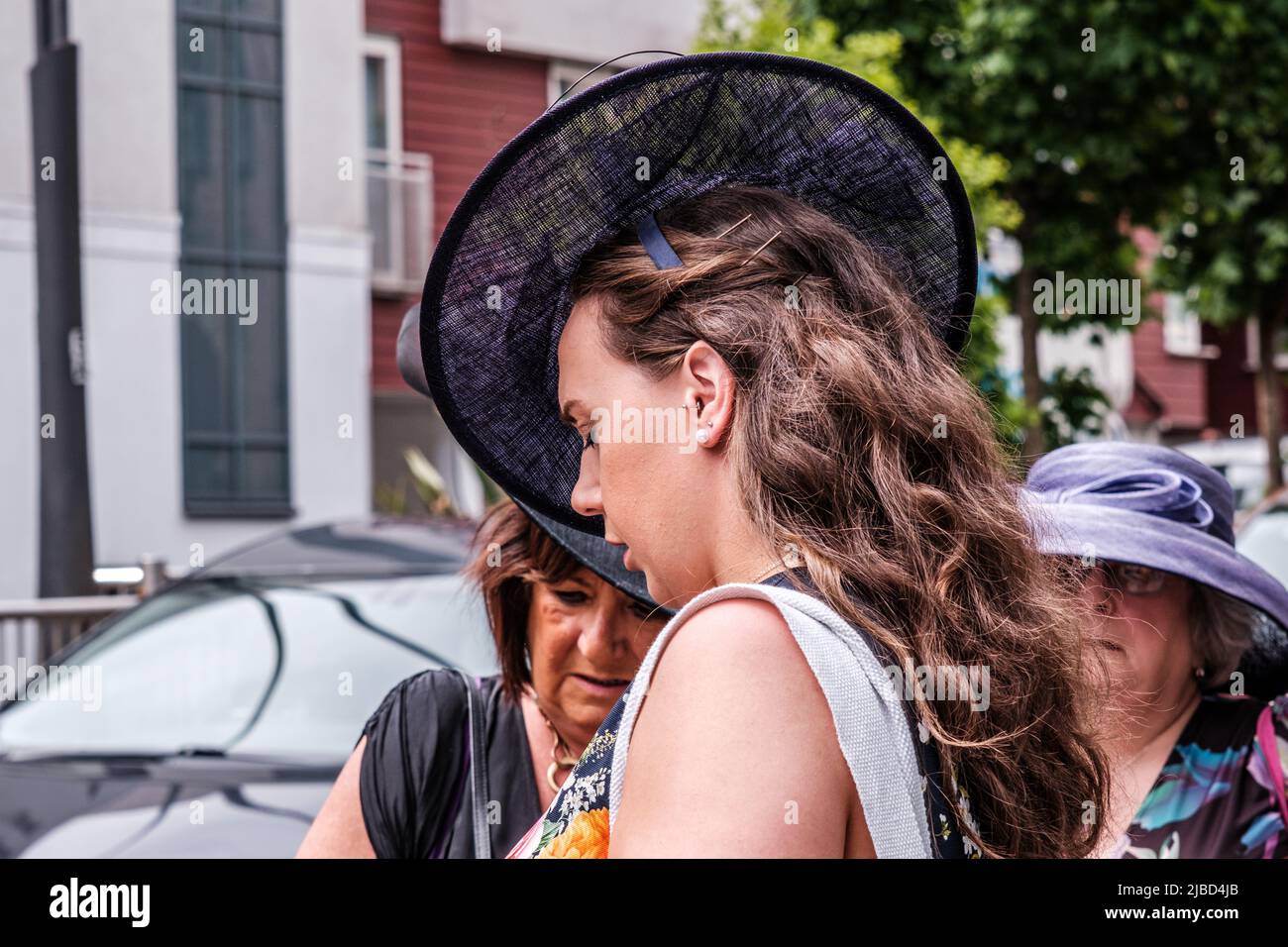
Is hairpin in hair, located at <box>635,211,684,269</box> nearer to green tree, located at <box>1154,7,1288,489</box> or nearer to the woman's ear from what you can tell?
the woman's ear

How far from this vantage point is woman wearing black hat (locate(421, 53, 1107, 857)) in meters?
1.02

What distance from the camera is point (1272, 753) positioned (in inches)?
93.8

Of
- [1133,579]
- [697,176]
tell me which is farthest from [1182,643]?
[697,176]

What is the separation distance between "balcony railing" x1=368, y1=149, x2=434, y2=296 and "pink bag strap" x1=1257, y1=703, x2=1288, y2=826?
1265 centimetres

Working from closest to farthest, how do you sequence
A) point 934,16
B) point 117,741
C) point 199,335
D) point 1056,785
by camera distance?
point 1056,785 < point 117,741 < point 934,16 < point 199,335

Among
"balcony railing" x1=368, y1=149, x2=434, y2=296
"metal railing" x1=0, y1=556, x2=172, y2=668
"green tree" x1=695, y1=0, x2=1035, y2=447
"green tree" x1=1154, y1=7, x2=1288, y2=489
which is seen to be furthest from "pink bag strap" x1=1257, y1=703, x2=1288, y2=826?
"balcony railing" x1=368, y1=149, x2=434, y2=296

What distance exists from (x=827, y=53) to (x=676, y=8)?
28.2ft

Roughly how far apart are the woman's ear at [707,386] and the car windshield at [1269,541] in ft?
12.9

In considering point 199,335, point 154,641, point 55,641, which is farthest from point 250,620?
point 199,335

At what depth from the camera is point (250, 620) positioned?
4023mm

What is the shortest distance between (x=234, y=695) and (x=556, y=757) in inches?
78.6

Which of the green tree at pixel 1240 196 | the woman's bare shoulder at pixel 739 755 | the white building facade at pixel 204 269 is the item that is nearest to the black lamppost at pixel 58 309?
the green tree at pixel 1240 196
